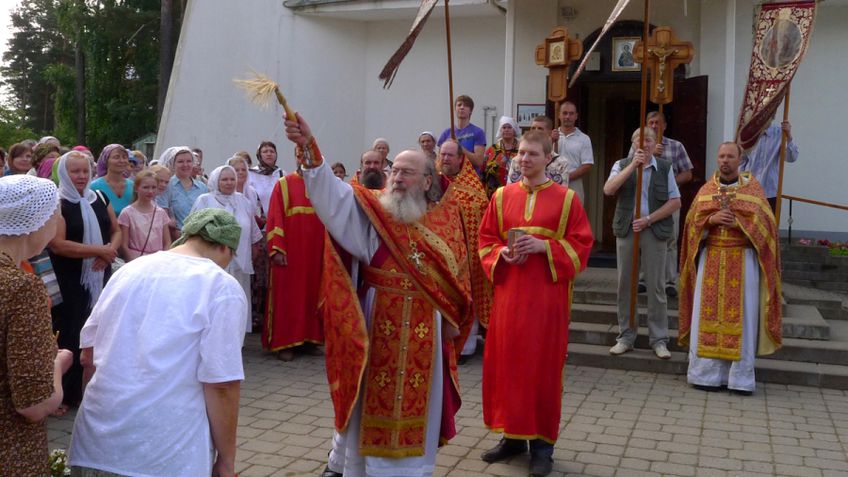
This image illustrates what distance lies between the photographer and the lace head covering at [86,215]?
5.80 meters

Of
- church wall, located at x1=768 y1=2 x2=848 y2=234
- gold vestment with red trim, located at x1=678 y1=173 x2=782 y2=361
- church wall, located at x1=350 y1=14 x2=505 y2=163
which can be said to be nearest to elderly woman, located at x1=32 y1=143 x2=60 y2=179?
gold vestment with red trim, located at x1=678 y1=173 x2=782 y2=361

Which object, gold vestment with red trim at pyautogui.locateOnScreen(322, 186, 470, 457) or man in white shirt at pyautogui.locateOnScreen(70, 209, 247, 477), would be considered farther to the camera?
gold vestment with red trim at pyautogui.locateOnScreen(322, 186, 470, 457)

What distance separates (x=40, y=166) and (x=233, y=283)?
5.58 metres

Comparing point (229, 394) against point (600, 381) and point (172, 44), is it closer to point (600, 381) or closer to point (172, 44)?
point (600, 381)

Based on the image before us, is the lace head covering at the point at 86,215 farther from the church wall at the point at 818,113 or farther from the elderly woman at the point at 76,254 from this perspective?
the church wall at the point at 818,113

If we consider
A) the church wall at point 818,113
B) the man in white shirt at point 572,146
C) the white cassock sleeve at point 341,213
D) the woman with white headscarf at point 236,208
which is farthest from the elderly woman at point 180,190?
the church wall at point 818,113

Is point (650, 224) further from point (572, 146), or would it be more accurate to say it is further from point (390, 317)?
point (390, 317)

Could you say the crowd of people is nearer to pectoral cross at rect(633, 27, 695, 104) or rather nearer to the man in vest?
the man in vest

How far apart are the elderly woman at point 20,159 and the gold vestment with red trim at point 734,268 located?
20.6ft

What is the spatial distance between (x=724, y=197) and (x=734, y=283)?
744mm

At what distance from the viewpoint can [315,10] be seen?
1323 cm

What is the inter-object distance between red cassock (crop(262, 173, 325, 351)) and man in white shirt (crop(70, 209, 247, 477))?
5.26 m

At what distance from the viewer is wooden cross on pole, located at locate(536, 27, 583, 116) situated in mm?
8930

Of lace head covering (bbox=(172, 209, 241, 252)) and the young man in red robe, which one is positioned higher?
lace head covering (bbox=(172, 209, 241, 252))
